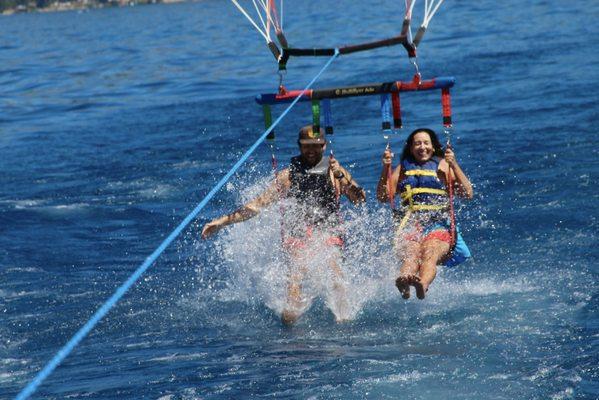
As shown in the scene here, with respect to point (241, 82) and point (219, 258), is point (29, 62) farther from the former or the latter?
point (219, 258)

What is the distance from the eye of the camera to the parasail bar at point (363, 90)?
7.71m

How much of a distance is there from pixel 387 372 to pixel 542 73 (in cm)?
1370

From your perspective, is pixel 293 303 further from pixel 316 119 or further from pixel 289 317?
pixel 316 119

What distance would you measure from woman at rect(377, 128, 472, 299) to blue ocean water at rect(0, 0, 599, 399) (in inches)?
20.3

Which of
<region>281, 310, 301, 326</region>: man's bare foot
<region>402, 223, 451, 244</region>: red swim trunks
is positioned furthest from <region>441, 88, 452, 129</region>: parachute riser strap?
<region>281, 310, 301, 326</region>: man's bare foot

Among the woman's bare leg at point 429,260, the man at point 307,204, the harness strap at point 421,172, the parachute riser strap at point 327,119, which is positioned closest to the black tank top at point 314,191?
the man at point 307,204

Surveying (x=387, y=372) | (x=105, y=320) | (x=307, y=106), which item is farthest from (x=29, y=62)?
(x=387, y=372)

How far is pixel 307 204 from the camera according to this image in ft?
26.7

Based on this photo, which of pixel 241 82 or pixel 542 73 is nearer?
pixel 542 73

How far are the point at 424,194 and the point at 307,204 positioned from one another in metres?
0.98

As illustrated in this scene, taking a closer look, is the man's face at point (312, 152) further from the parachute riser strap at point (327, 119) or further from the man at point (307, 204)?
the parachute riser strap at point (327, 119)

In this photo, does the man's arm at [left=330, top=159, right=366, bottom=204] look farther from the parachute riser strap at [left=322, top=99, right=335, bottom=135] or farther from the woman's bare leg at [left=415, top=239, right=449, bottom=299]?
the woman's bare leg at [left=415, top=239, right=449, bottom=299]

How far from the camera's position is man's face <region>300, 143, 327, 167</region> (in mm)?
8031

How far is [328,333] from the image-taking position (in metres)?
7.53
